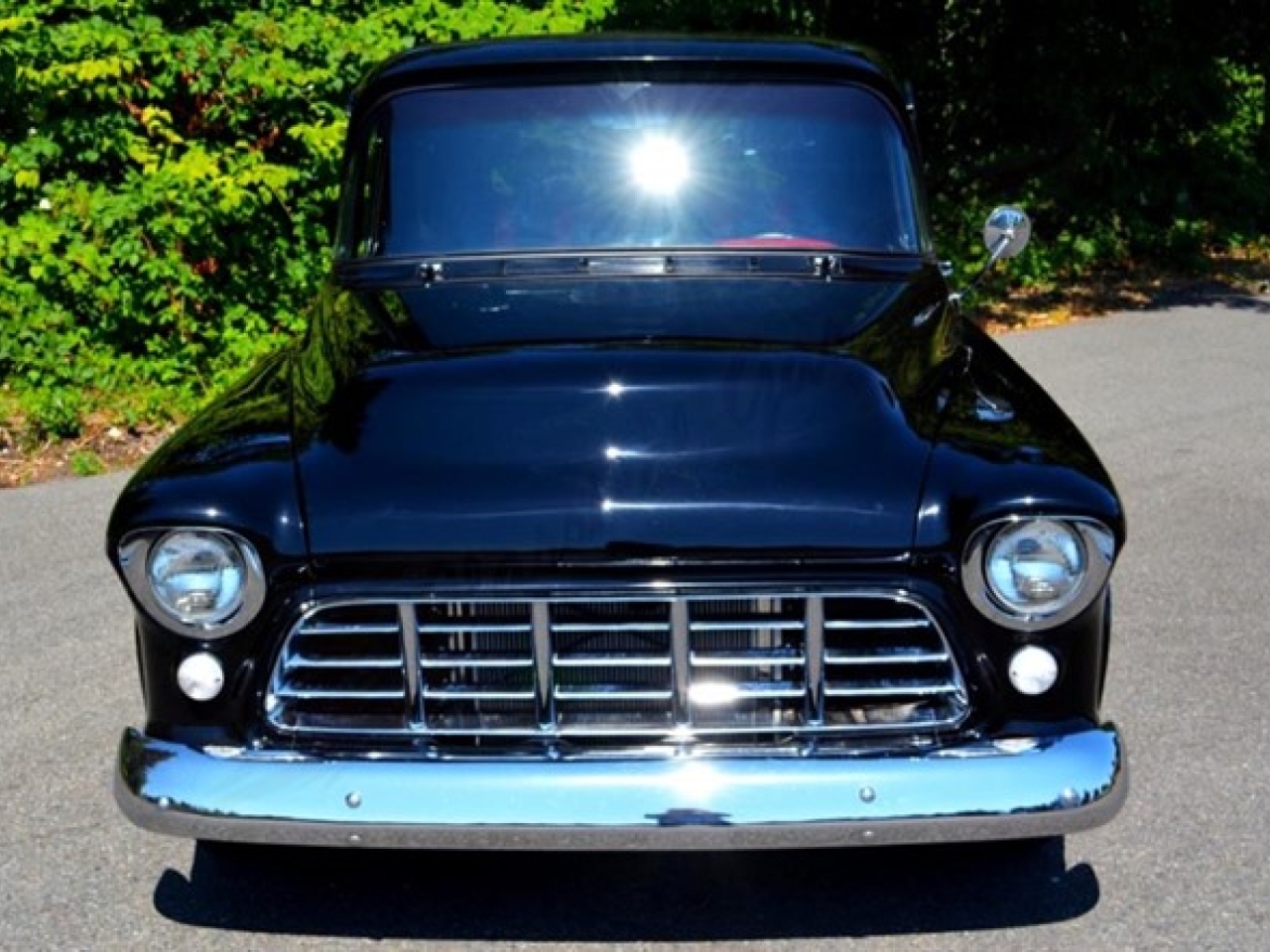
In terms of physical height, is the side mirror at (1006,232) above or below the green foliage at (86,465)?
above

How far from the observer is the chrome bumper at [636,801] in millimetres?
3109

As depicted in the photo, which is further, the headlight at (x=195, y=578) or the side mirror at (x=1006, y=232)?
the side mirror at (x=1006, y=232)

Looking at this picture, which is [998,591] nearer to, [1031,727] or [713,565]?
[1031,727]

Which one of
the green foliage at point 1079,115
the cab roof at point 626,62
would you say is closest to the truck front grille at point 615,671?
the cab roof at point 626,62

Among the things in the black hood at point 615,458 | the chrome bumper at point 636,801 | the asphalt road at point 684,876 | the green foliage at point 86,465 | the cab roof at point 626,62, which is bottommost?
the green foliage at point 86,465

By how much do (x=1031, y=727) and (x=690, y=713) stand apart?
0.64 metres

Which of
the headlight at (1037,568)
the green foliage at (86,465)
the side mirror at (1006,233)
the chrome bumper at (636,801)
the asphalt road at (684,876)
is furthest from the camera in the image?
the green foliage at (86,465)

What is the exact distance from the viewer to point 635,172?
178 inches

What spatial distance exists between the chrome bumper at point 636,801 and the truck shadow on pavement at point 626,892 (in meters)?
0.47

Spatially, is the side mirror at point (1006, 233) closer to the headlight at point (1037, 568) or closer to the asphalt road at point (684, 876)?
the asphalt road at point (684, 876)

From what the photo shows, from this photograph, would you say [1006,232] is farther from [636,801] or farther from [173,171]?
[173,171]

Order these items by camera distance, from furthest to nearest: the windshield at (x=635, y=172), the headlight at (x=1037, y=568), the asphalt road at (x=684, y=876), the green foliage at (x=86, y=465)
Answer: the green foliage at (x=86, y=465), the windshield at (x=635, y=172), the asphalt road at (x=684, y=876), the headlight at (x=1037, y=568)

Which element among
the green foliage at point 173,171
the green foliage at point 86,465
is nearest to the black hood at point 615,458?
the green foliage at point 86,465

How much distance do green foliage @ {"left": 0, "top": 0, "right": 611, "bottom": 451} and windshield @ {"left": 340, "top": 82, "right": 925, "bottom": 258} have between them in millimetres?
4073
